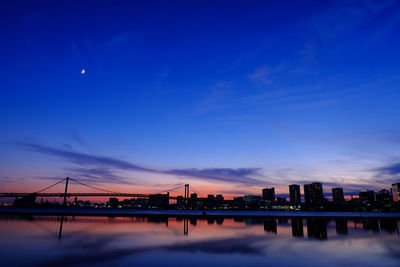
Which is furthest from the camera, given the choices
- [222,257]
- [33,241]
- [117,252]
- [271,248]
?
[33,241]

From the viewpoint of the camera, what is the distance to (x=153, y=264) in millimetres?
13047

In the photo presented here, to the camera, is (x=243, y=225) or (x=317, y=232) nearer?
(x=317, y=232)

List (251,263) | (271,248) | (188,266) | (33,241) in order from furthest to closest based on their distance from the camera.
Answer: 1. (33,241)
2. (271,248)
3. (251,263)
4. (188,266)

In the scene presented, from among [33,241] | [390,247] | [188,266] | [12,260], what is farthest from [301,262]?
[33,241]

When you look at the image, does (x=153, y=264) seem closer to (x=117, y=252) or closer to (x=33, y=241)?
(x=117, y=252)

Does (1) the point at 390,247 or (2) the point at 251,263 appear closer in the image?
(2) the point at 251,263

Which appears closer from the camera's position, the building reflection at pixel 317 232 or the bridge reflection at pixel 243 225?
the building reflection at pixel 317 232

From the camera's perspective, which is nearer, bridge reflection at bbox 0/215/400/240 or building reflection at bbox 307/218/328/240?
building reflection at bbox 307/218/328/240

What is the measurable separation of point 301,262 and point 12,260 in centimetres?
1561

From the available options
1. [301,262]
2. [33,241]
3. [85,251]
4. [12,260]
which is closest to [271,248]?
[301,262]

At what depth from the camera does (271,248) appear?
18.3m

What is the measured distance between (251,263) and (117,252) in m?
8.45

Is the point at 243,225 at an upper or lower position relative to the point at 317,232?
lower

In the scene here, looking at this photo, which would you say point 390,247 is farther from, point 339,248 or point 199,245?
point 199,245
